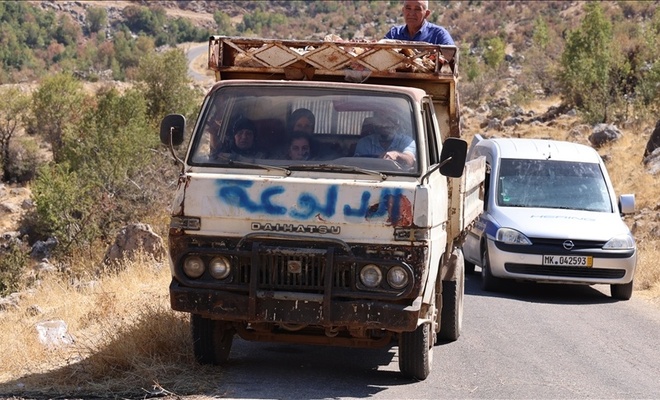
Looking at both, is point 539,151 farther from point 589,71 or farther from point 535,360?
point 589,71

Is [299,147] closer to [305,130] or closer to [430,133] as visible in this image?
[305,130]

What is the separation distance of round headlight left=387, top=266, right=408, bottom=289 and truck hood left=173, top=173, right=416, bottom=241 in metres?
0.22

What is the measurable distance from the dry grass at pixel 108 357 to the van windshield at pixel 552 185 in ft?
17.1

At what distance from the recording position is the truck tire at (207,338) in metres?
7.57

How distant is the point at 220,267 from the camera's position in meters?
7.14

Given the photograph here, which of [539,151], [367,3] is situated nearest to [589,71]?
[539,151]

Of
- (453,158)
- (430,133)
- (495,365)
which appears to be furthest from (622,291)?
(453,158)

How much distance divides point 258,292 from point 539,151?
7945 mm

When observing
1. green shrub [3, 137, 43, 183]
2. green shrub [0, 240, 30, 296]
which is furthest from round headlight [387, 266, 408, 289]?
green shrub [3, 137, 43, 183]

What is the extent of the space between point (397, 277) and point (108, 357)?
2268 millimetres

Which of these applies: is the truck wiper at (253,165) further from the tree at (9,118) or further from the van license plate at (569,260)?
the tree at (9,118)

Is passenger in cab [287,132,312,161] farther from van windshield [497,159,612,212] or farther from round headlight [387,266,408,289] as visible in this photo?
van windshield [497,159,612,212]

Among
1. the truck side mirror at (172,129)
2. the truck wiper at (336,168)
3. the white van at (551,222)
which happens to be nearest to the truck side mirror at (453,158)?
the truck wiper at (336,168)

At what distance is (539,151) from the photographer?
46.3ft
